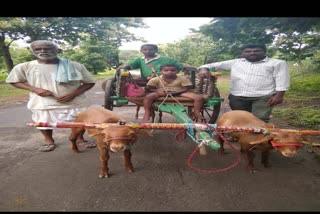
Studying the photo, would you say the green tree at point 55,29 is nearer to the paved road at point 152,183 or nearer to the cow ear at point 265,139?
the paved road at point 152,183

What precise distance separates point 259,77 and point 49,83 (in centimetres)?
342

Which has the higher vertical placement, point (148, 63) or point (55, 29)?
point (55, 29)

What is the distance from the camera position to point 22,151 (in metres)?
4.46

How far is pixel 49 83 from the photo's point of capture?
4371 millimetres

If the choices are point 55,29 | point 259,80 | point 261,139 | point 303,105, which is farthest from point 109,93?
point 55,29

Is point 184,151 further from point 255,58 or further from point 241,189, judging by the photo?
point 255,58

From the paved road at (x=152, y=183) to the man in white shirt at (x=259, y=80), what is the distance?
87 cm

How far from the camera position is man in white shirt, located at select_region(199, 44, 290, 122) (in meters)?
4.34

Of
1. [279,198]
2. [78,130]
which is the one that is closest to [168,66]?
[78,130]

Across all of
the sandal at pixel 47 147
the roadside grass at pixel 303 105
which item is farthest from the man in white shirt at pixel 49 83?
the roadside grass at pixel 303 105

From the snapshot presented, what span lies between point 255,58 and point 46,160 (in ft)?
12.0

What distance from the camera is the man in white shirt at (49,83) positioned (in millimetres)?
4230

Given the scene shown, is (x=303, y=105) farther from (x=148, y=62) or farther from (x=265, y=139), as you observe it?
(x=265, y=139)

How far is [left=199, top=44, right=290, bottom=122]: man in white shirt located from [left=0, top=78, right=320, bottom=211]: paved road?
0.87m
